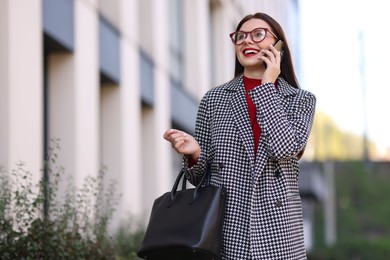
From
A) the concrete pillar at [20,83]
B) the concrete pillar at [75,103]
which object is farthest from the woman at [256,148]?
the concrete pillar at [75,103]

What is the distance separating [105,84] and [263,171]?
10061 mm

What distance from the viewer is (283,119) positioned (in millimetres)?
4191

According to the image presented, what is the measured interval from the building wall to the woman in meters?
4.79

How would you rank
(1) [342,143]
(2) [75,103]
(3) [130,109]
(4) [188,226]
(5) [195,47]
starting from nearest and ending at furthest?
(4) [188,226]
(2) [75,103]
(3) [130,109]
(5) [195,47]
(1) [342,143]

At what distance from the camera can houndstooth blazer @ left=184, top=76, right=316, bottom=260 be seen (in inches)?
164

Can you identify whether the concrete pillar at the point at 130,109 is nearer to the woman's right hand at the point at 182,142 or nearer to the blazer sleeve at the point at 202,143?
the blazer sleeve at the point at 202,143

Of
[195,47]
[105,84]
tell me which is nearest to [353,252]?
[195,47]

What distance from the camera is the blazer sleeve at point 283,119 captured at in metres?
4.13

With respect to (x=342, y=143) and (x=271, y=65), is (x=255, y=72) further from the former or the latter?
(x=342, y=143)

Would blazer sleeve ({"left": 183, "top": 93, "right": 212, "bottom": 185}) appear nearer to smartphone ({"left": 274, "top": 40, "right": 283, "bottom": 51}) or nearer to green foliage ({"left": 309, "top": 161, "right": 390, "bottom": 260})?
smartphone ({"left": 274, "top": 40, "right": 283, "bottom": 51})

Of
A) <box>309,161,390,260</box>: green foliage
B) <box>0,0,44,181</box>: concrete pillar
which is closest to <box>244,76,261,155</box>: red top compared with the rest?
<box>0,0,44,181</box>: concrete pillar

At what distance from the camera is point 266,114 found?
13.8 feet

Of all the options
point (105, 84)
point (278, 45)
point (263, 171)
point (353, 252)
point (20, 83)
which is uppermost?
point (105, 84)

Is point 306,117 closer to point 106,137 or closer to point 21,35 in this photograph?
point 21,35
